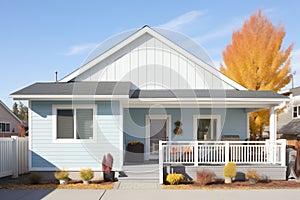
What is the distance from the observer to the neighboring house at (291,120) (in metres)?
23.0

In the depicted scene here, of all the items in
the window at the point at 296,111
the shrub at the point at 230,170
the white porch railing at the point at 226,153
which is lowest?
the shrub at the point at 230,170

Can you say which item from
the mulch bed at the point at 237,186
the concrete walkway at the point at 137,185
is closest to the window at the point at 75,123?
the concrete walkway at the point at 137,185

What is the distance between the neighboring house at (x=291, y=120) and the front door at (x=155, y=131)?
45.1ft

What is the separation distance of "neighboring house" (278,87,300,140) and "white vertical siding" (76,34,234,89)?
12.4 metres

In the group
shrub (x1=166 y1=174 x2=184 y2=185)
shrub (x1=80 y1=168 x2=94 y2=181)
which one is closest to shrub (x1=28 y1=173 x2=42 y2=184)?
shrub (x1=80 y1=168 x2=94 y2=181)

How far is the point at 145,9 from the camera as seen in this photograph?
1402 centimetres

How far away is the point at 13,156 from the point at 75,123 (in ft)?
9.14

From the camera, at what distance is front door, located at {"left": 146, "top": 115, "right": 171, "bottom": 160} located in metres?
13.2

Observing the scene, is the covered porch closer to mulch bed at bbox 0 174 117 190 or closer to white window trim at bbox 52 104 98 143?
white window trim at bbox 52 104 98 143

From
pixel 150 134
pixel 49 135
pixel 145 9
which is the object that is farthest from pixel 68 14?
pixel 150 134

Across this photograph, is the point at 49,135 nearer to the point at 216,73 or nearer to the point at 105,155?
the point at 105,155

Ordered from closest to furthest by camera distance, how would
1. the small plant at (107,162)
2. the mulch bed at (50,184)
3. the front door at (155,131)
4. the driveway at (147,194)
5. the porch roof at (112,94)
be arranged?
the driveway at (147,194)
the mulch bed at (50,184)
the small plant at (107,162)
the porch roof at (112,94)
the front door at (155,131)

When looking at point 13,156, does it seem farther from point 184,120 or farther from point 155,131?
point 184,120

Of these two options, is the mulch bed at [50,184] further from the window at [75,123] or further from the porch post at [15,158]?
the window at [75,123]
